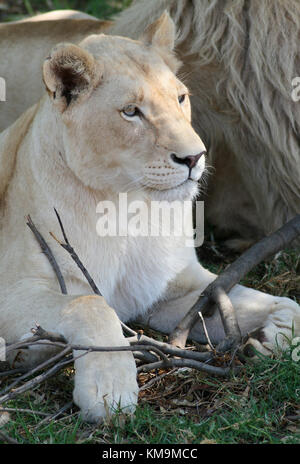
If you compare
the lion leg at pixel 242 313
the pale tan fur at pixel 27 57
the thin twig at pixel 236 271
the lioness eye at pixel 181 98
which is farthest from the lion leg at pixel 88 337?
the pale tan fur at pixel 27 57

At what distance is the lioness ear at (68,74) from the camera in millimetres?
1942

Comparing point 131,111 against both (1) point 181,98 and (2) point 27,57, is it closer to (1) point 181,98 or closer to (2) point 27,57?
(1) point 181,98

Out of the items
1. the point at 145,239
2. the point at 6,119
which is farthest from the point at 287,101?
the point at 6,119

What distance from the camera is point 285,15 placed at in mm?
2658

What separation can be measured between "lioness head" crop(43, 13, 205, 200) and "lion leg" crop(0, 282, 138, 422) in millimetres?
296

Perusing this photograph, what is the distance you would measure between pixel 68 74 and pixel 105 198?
322 millimetres

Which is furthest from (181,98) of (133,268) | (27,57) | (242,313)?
(27,57)

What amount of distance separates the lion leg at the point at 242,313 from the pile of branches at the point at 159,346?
0.05 metres

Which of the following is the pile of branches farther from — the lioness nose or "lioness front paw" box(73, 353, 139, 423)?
the lioness nose

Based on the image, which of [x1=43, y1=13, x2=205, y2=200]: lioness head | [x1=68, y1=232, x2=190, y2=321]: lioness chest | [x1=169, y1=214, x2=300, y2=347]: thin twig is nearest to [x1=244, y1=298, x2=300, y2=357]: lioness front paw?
[x1=169, y1=214, x2=300, y2=347]: thin twig

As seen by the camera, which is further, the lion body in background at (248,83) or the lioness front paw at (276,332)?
the lion body in background at (248,83)

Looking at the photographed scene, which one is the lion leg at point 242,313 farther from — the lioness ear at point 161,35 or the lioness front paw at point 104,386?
the lioness ear at point 161,35

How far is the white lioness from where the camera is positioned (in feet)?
6.29

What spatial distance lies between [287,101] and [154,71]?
2.58ft
